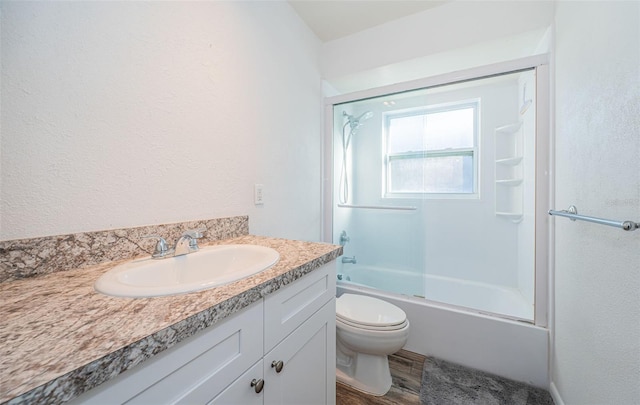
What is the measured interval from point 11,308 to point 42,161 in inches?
16.6

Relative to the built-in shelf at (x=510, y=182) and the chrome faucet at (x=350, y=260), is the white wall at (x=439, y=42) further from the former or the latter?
the chrome faucet at (x=350, y=260)

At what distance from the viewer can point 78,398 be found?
1.12ft

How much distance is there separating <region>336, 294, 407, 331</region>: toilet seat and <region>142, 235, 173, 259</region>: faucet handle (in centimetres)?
97

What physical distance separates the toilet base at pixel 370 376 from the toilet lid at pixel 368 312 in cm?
22

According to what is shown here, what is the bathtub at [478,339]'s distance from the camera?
1.37 metres

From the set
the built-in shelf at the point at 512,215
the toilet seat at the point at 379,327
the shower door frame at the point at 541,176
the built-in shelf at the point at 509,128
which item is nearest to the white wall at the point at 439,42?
the shower door frame at the point at 541,176

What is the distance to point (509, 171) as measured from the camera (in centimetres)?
210

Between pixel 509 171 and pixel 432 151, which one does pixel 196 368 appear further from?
pixel 509 171

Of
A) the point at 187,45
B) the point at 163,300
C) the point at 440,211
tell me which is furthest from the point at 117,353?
the point at 440,211

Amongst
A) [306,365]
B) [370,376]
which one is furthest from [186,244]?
[370,376]

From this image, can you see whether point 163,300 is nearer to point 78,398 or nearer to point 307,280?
point 78,398

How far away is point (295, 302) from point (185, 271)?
43cm

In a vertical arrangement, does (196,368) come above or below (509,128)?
below

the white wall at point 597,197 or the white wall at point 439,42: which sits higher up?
the white wall at point 439,42
